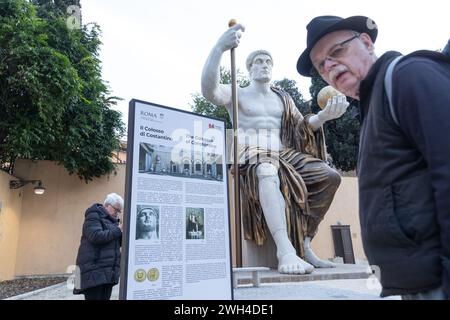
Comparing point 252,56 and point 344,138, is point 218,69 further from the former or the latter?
point 344,138

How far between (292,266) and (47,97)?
6920 millimetres

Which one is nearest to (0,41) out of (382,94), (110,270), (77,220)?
(77,220)

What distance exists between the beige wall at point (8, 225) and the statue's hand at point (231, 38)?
735 cm

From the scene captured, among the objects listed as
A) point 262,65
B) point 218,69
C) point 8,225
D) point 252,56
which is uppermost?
point 252,56

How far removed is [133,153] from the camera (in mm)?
1824

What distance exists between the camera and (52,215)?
376 inches

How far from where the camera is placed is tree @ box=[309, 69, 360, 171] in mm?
13615

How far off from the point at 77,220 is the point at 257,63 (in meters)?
7.43

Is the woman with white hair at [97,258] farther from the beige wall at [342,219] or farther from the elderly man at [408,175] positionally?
the beige wall at [342,219]

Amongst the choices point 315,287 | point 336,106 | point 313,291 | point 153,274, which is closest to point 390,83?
point 153,274

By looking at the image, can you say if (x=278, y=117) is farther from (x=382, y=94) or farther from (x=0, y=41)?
(x=0, y=41)

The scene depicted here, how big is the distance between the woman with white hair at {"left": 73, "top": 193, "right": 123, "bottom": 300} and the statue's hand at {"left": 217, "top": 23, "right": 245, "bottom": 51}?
1934 mm

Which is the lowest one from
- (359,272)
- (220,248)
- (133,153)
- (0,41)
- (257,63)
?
(359,272)

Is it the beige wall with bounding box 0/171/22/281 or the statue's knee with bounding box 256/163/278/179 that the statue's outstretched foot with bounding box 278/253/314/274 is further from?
the beige wall with bounding box 0/171/22/281
